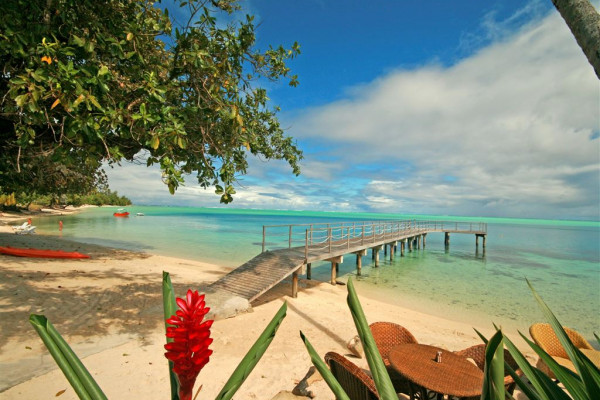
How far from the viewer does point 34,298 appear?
7477mm

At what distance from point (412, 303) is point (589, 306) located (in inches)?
356

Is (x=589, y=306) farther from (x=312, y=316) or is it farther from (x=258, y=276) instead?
(x=258, y=276)

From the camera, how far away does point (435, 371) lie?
12.4 feet

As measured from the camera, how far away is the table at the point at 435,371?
11.3 feet

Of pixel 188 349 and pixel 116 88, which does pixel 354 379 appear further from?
pixel 116 88

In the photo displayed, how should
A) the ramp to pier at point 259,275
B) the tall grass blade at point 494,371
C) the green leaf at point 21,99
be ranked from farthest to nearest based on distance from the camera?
the ramp to pier at point 259,275 < the green leaf at point 21,99 < the tall grass blade at point 494,371

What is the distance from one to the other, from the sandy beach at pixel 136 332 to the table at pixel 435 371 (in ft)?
4.23

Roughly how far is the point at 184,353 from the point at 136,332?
267 inches

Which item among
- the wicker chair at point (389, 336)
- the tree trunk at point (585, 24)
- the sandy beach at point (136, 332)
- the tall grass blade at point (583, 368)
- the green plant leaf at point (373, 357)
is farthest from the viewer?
the wicker chair at point (389, 336)

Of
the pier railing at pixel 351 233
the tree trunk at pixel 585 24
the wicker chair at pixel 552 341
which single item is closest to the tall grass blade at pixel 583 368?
the tree trunk at pixel 585 24

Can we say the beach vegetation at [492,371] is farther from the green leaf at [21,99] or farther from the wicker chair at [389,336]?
the wicker chair at [389,336]

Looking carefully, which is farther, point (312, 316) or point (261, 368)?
point (312, 316)

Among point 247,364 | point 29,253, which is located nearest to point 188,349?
point 247,364

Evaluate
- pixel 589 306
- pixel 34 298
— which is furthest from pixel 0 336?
pixel 589 306
